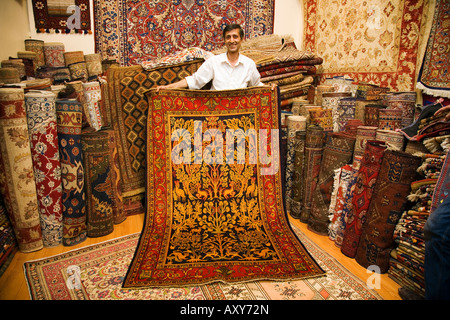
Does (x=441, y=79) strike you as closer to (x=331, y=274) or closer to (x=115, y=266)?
(x=331, y=274)

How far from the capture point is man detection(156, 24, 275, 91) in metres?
2.77

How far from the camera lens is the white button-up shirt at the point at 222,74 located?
9.24 ft

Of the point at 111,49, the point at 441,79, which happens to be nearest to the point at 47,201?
the point at 111,49

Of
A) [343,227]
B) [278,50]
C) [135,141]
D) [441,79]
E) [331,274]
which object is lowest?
[331,274]

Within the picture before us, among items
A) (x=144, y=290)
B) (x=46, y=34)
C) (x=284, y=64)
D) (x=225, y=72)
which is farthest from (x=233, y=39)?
(x=46, y=34)

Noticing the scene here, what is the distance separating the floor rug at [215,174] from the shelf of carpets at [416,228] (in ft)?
2.05

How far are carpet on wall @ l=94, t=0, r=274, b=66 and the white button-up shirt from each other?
2184 millimetres

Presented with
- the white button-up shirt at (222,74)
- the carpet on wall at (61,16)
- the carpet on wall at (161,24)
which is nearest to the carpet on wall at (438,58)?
the white button-up shirt at (222,74)

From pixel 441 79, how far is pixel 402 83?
1.61 feet

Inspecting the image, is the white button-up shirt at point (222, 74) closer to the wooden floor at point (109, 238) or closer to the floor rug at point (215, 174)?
the floor rug at point (215, 174)

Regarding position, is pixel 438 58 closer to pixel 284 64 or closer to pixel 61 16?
pixel 284 64

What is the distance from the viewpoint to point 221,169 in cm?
263

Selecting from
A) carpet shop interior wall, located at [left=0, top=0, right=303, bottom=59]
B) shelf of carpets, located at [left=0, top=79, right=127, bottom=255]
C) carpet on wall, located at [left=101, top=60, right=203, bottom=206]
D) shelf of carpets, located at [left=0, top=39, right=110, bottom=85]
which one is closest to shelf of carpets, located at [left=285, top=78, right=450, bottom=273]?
carpet on wall, located at [left=101, top=60, right=203, bottom=206]
